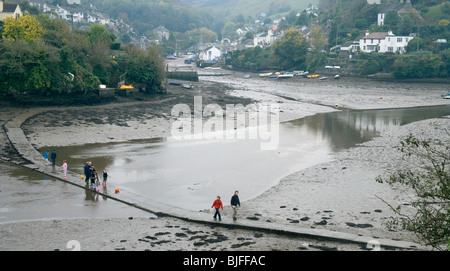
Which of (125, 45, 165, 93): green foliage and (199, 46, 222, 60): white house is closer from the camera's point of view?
(125, 45, 165, 93): green foliage

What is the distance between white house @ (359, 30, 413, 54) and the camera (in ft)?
281

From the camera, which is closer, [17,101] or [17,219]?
[17,219]

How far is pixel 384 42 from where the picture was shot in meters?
86.7

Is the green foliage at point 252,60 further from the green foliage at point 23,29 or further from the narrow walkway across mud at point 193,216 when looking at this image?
the narrow walkway across mud at point 193,216

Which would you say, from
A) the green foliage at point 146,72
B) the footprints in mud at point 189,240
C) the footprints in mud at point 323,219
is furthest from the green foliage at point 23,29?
the footprints in mud at point 323,219

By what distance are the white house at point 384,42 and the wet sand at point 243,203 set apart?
42332mm

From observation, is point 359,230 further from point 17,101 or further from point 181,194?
point 17,101

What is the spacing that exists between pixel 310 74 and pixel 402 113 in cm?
3998

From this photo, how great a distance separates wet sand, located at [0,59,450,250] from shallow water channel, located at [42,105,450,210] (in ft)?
4.38

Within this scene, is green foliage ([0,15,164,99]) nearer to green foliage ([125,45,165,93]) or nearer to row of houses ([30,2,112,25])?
green foliage ([125,45,165,93])

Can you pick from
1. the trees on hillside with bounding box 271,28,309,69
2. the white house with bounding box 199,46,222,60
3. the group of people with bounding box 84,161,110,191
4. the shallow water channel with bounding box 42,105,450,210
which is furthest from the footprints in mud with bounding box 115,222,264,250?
the white house with bounding box 199,46,222,60

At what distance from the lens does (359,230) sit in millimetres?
16469

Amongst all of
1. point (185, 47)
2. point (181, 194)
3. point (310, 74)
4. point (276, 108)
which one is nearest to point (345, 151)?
point (181, 194)
